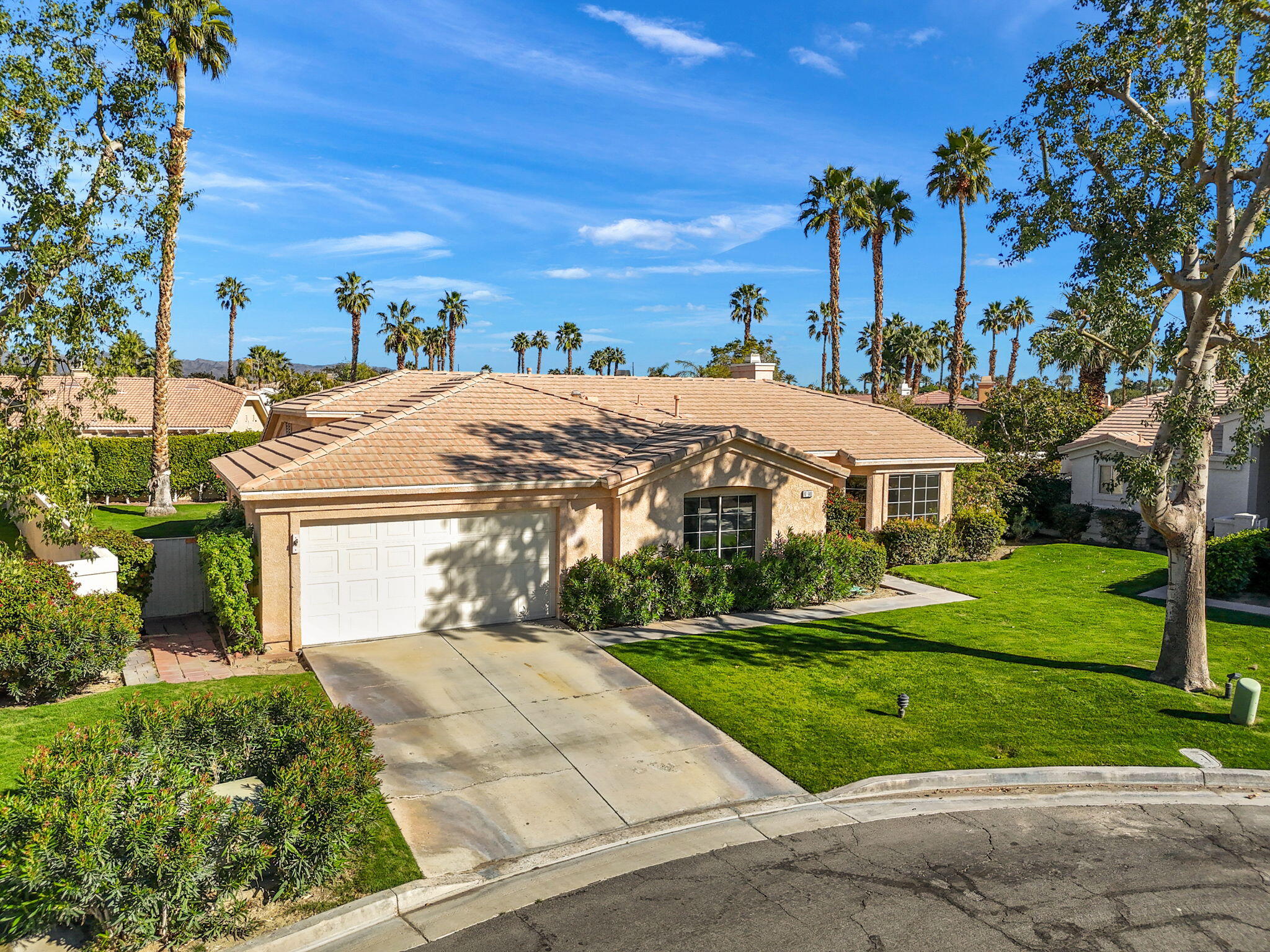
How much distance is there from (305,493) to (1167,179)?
14.5 meters

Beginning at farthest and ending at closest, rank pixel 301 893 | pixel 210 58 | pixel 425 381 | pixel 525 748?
pixel 210 58, pixel 425 381, pixel 525 748, pixel 301 893

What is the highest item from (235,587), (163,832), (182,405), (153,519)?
(182,405)

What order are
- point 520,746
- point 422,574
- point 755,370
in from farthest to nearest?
point 755,370 → point 422,574 → point 520,746

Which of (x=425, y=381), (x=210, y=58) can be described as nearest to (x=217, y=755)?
(x=425, y=381)

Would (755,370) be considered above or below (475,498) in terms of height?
above

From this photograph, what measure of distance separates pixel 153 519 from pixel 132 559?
53.6 feet

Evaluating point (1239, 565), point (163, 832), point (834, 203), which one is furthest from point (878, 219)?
point (163, 832)

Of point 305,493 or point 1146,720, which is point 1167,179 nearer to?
point 1146,720

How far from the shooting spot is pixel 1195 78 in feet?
40.2

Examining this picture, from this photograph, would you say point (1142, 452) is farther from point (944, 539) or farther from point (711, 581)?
point (711, 581)

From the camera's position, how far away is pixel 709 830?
8.84 meters

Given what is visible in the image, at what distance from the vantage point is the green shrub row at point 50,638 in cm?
1123

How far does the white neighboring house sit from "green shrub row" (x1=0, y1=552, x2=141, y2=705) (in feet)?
72.8

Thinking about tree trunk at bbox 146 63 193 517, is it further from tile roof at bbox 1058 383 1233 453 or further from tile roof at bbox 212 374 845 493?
tile roof at bbox 1058 383 1233 453
